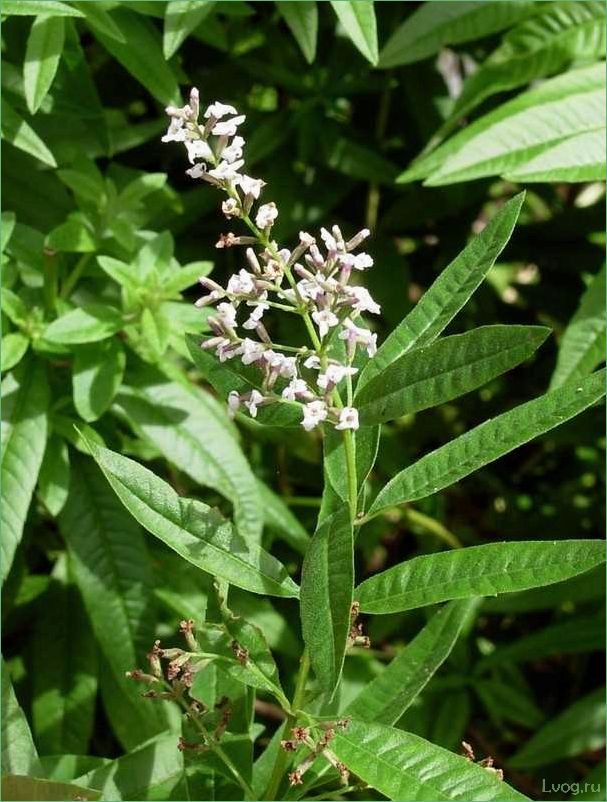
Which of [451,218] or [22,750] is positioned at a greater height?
[451,218]

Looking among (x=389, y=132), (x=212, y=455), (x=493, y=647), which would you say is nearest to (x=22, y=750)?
(x=212, y=455)

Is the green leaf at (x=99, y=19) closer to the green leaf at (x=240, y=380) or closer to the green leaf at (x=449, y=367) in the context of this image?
the green leaf at (x=240, y=380)

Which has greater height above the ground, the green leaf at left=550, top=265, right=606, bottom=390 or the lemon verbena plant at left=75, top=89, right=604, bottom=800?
the green leaf at left=550, top=265, right=606, bottom=390

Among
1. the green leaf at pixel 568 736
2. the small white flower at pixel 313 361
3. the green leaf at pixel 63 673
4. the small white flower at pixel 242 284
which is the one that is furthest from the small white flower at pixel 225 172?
the green leaf at pixel 568 736

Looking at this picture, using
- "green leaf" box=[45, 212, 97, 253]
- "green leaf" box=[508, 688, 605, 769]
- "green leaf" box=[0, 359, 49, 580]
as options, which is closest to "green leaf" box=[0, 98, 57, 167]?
"green leaf" box=[45, 212, 97, 253]

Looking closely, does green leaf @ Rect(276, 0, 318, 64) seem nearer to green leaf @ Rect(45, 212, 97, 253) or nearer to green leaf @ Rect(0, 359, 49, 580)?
green leaf @ Rect(45, 212, 97, 253)

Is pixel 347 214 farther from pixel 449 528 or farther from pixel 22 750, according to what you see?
pixel 22 750

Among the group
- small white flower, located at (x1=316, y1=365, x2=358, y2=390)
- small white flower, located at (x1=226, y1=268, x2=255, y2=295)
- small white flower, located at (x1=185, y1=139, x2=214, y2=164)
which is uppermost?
small white flower, located at (x1=185, y1=139, x2=214, y2=164)

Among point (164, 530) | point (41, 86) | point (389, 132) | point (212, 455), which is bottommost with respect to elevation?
point (164, 530)
